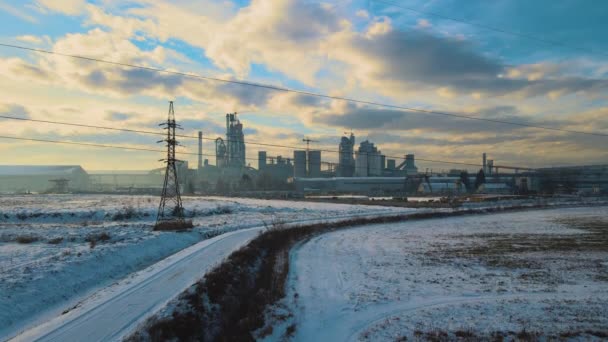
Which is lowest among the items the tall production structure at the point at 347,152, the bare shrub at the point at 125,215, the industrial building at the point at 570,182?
the bare shrub at the point at 125,215

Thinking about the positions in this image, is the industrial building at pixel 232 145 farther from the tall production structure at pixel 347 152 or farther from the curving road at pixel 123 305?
the curving road at pixel 123 305

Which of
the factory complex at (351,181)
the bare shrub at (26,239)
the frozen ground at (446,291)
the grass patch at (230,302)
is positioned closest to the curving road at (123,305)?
the grass patch at (230,302)

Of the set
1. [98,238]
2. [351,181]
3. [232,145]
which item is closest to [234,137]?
[232,145]

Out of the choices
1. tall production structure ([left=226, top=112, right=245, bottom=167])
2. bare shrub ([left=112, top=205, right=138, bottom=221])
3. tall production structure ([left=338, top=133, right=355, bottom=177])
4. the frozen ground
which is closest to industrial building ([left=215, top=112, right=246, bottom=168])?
tall production structure ([left=226, top=112, right=245, bottom=167])

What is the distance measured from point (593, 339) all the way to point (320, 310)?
7.29m

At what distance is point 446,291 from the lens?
48.1ft

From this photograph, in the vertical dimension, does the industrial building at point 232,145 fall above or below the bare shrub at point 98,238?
above

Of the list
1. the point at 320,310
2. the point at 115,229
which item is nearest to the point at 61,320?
the point at 320,310

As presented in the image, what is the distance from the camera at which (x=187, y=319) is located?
10844mm

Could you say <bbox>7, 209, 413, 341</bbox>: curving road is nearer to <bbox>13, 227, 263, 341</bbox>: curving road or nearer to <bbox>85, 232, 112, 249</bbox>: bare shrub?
<bbox>13, 227, 263, 341</bbox>: curving road

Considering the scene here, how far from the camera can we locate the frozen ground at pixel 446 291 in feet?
36.1

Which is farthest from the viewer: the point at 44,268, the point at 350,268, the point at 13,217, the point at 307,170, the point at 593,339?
the point at 307,170

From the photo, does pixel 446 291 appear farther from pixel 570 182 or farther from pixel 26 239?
pixel 570 182

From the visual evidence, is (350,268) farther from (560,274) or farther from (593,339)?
(593,339)
